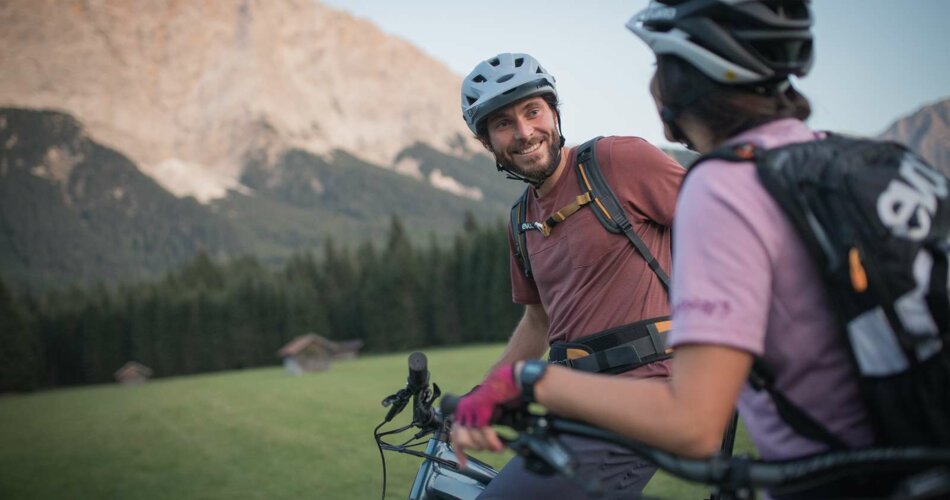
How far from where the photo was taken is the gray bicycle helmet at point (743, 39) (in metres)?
2.00

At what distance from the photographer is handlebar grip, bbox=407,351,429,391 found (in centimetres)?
327

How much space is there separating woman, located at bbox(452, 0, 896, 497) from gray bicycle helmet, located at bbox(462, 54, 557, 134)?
192 cm

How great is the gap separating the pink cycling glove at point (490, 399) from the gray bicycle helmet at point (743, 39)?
926mm

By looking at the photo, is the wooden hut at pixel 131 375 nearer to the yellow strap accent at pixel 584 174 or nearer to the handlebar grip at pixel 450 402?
the yellow strap accent at pixel 584 174

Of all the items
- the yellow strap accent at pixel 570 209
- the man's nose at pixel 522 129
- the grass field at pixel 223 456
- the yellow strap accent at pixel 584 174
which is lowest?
the grass field at pixel 223 456

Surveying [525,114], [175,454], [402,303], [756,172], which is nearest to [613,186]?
[525,114]

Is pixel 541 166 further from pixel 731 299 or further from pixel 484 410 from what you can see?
pixel 731 299

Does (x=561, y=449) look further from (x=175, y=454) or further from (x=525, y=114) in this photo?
(x=175, y=454)

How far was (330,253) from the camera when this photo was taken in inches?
3979

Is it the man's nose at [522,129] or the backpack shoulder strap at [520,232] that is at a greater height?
the man's nose at [522,129]

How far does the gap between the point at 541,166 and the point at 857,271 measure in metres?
2.42

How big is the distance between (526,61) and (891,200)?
2.66 meters

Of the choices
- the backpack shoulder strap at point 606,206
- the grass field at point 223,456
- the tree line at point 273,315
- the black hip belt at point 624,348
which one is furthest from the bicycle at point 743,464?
the tree line at point 273,315

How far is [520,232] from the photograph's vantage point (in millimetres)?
4285
